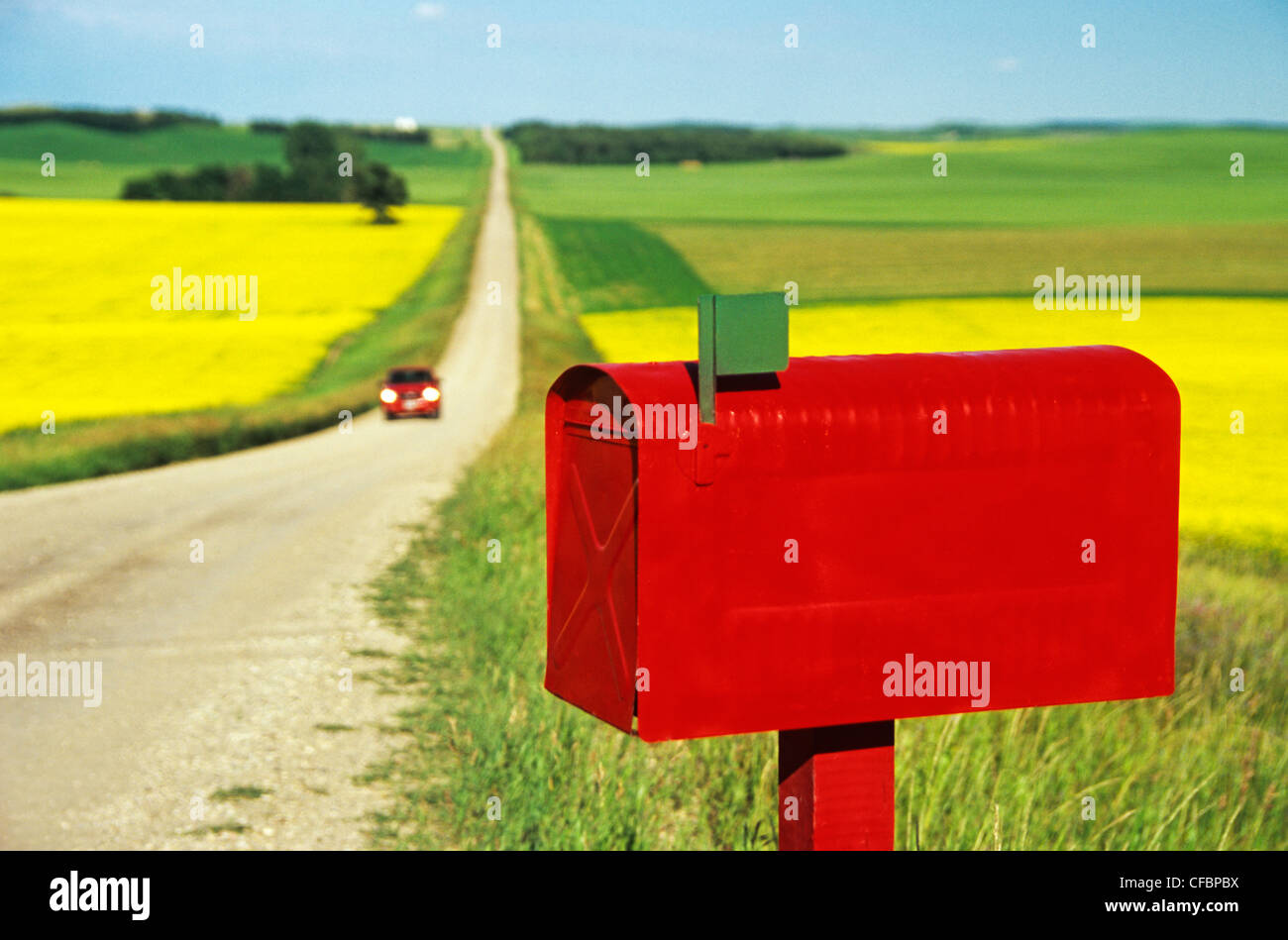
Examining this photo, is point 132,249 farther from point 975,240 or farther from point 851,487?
point 851,487

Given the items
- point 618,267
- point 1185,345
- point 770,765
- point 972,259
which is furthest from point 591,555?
point 618,267

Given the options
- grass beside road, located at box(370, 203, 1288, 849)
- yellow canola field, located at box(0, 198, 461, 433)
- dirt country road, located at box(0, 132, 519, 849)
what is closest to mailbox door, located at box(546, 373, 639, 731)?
grass beside road, located at box(370, 203, 1288, 849)

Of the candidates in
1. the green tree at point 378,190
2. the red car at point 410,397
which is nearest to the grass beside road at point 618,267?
the green tree at point 378,190

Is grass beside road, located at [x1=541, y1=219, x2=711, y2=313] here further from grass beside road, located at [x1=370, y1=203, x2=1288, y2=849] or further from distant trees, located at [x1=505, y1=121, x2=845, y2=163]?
distant trees, located at [x1=505, y1=121, x2=845, y2=163]

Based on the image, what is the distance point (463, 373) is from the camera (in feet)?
120

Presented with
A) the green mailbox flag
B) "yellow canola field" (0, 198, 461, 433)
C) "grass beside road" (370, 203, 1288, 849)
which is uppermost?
"yellow canola field" (0, 198, 461, 433)

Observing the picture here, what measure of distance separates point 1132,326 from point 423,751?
86.9 feet

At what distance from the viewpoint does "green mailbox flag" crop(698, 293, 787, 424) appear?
2.07 m

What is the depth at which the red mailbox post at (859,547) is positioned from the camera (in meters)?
2.11

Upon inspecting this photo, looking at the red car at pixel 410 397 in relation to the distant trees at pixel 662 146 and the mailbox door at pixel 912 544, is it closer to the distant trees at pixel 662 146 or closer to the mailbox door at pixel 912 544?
the mailbox door at pixel 912 544

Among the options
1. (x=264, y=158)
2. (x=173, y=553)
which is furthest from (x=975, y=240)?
(x=264, y=158)

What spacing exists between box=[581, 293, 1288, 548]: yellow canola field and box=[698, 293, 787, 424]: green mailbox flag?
855 centimetres

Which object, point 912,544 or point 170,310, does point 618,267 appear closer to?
point 170,310

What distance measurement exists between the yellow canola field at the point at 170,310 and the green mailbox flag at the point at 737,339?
79.3 feet
